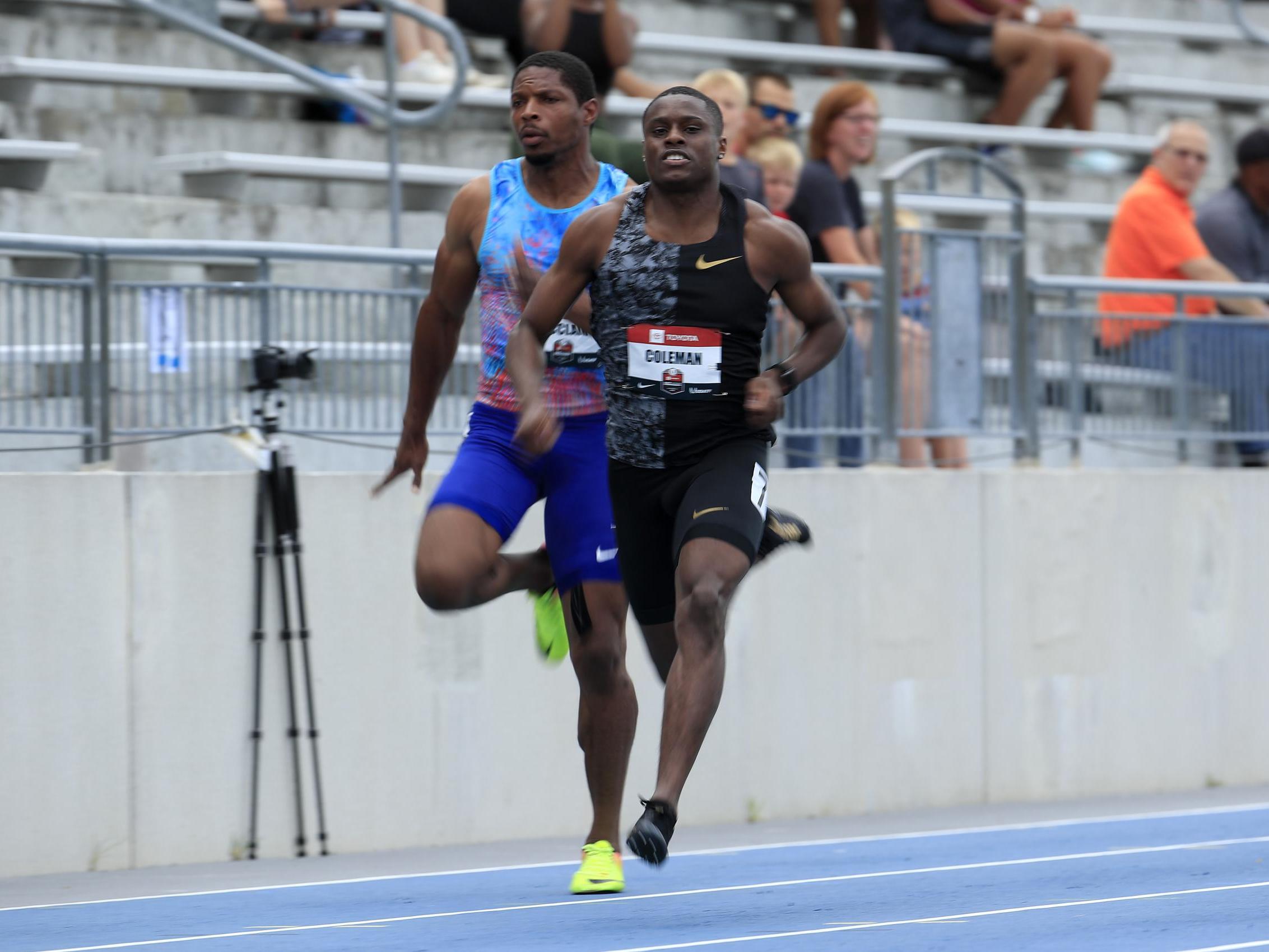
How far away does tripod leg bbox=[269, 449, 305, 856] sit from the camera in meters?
8.45

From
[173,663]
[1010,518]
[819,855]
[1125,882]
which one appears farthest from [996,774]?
[173,663]

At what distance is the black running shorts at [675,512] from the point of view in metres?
6.09

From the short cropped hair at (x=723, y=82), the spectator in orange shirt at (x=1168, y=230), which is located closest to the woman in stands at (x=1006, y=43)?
the spectator in orange shirt at (x=1168, y=230)

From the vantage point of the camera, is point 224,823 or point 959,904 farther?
point 224,823

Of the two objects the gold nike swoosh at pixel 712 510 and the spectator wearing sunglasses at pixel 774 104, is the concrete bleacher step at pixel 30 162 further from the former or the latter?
the gold nike swoosh at pixel 712 510

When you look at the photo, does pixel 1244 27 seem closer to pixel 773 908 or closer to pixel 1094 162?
Result: pixel 1094 162

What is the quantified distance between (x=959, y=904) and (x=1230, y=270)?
6078 mm

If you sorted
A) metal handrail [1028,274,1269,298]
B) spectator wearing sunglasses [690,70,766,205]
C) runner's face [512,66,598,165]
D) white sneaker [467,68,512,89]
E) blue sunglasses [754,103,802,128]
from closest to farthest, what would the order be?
runner's face [512,66,598,165]
spectator wearing sunglasses [690,70,766,205]
metal handrail [1028,274,1269,298]
blue sunglasses [754,103,802,128]
white sneaker [467,68,512,89]

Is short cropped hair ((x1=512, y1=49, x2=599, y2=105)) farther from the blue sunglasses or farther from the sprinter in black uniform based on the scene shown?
the blue sunglasses

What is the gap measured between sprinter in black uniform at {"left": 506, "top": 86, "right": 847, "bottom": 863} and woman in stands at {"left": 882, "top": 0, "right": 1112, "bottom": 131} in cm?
928

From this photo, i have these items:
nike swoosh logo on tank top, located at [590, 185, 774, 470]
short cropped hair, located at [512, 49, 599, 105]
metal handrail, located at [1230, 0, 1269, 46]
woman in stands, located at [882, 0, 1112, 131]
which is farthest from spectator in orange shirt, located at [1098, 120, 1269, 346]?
metal handrail, located at [1230, 0, 1269, 46]

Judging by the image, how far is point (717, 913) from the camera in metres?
6.46

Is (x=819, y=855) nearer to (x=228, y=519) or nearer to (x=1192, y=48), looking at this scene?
(x=228, y=519)

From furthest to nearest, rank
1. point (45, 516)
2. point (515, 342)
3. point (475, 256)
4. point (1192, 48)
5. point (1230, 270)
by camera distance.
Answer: point (1192, 48)
point (1230, 270)
point (45, 516)
point (475, 256)
point (515, 342)
